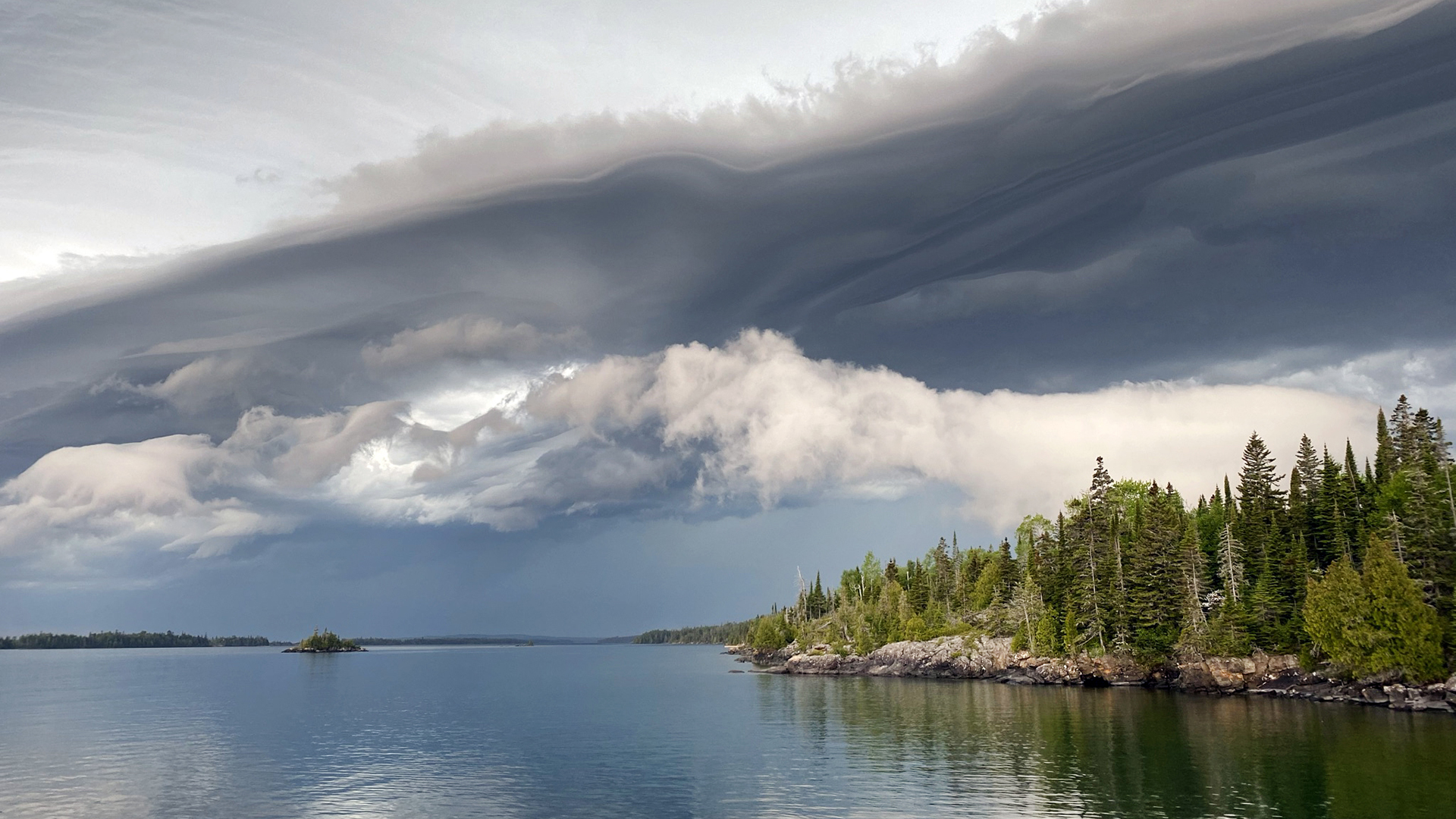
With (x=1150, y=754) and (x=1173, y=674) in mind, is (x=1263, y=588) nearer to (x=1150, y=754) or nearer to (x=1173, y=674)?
(x=1173, y=674)

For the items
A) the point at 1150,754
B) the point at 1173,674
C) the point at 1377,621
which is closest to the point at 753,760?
the point at 1150,754

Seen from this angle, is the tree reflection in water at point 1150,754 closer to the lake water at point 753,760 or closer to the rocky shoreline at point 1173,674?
the lake water at point 753,760

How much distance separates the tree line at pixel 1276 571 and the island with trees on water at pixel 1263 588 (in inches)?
10.6

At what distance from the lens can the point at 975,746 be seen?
83688 millimetres

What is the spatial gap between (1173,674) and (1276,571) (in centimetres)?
2427

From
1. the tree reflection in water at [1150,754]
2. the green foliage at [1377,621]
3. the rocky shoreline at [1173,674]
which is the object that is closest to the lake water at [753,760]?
the tree reflection in water at [1150,754]

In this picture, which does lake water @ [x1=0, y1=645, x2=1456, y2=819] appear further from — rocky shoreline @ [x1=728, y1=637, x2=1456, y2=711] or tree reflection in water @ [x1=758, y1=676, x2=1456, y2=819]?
rocky shoreline @ [x1=728, y1=637, x2=1456, y2=711]

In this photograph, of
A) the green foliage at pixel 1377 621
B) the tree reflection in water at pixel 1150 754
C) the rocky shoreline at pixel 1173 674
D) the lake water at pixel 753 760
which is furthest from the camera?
the rocky shoreline at pixel 1173 674

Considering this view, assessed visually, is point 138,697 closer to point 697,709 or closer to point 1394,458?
point 697,709

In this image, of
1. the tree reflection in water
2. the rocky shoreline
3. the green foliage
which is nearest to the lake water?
the tree reflection in water

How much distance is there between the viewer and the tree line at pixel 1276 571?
359 ft

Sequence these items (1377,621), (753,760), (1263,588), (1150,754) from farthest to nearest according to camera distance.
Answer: (1263,588) < (1377,621) < (753,760) < (1150,754)

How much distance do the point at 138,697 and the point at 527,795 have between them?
14055cm

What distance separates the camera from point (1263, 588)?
13625 cm
